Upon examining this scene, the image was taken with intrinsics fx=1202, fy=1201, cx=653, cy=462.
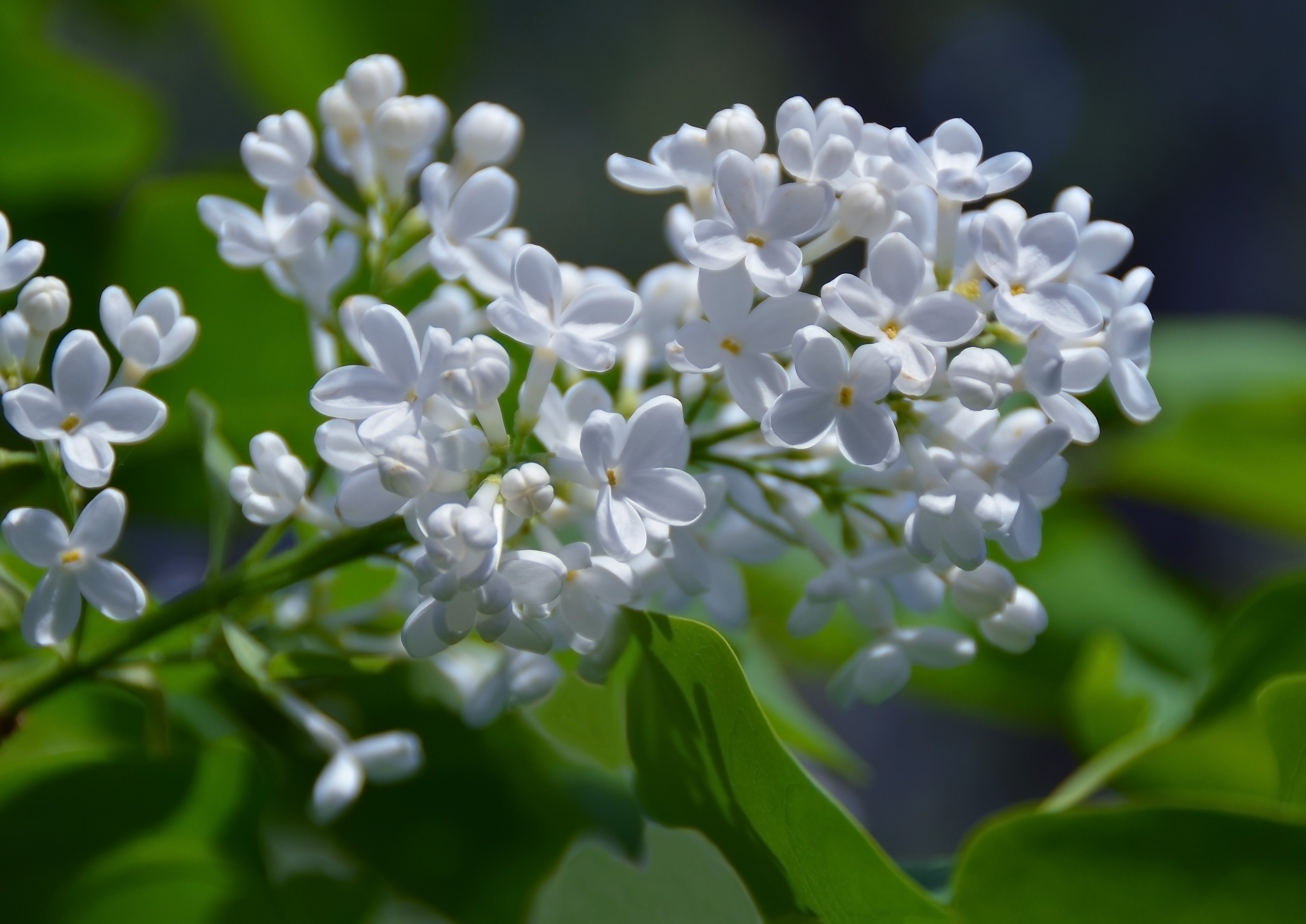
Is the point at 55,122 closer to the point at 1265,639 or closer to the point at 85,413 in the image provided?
the point at 85,413

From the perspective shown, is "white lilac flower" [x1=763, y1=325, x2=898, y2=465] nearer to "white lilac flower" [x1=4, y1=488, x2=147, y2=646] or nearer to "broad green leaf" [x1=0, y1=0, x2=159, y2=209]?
"white lilac flower" [x1=4, y1=488, x2=147, y2=646]

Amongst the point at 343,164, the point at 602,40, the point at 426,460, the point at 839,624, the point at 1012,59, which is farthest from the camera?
the point at 1012,59

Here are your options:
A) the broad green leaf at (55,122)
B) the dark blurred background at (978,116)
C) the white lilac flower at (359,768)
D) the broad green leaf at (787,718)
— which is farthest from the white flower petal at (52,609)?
the dark blurred background at (978,116)

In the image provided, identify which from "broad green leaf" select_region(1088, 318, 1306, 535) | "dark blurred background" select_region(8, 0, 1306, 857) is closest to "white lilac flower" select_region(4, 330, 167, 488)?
"broad green leaf" select_region(1088, 318, 1306, 535)

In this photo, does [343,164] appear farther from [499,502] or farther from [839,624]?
[839,624]

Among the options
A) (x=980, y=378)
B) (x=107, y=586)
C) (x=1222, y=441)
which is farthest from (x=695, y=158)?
(x=1222, y=441)

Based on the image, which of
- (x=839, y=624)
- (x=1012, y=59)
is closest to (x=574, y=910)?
(x=839, y=624)
